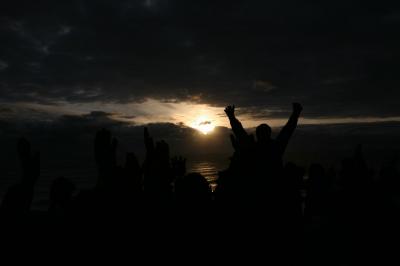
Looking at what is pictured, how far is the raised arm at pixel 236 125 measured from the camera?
7090 millimetres

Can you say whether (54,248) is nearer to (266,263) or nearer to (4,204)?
(4,204)

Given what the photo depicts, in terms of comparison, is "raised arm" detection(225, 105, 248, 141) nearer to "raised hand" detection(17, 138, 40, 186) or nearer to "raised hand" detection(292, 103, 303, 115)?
"raised hand" detection(292, 103, 303, 115)

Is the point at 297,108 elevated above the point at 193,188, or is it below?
above

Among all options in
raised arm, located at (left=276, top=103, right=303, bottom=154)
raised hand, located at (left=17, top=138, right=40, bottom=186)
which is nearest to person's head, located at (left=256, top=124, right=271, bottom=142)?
raised arm, located at (left=276, top=103, right=303, bottom=154)

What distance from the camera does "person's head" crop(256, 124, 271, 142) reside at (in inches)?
237

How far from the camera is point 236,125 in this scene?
7477 mm

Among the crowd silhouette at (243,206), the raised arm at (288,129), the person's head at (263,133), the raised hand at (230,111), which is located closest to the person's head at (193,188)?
the crowd silhouette at (243,206)

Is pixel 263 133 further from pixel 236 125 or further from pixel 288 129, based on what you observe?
pixel 236 125

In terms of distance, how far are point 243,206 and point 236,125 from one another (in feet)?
8.13

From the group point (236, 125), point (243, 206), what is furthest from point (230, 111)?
point (243, 206)

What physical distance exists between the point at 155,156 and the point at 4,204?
525cm

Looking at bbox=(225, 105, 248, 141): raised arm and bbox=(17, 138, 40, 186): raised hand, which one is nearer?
bbox=(225, 105, 248, 141): raised arm

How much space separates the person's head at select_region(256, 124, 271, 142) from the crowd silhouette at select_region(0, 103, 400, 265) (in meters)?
0.02

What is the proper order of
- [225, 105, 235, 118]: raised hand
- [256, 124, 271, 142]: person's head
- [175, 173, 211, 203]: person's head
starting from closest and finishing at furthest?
1. [175, 173, 211, 203]: person's head
2. [256, 124, 271, 142]: person's head
3. [225, 105, 235, 118]: raised hand
